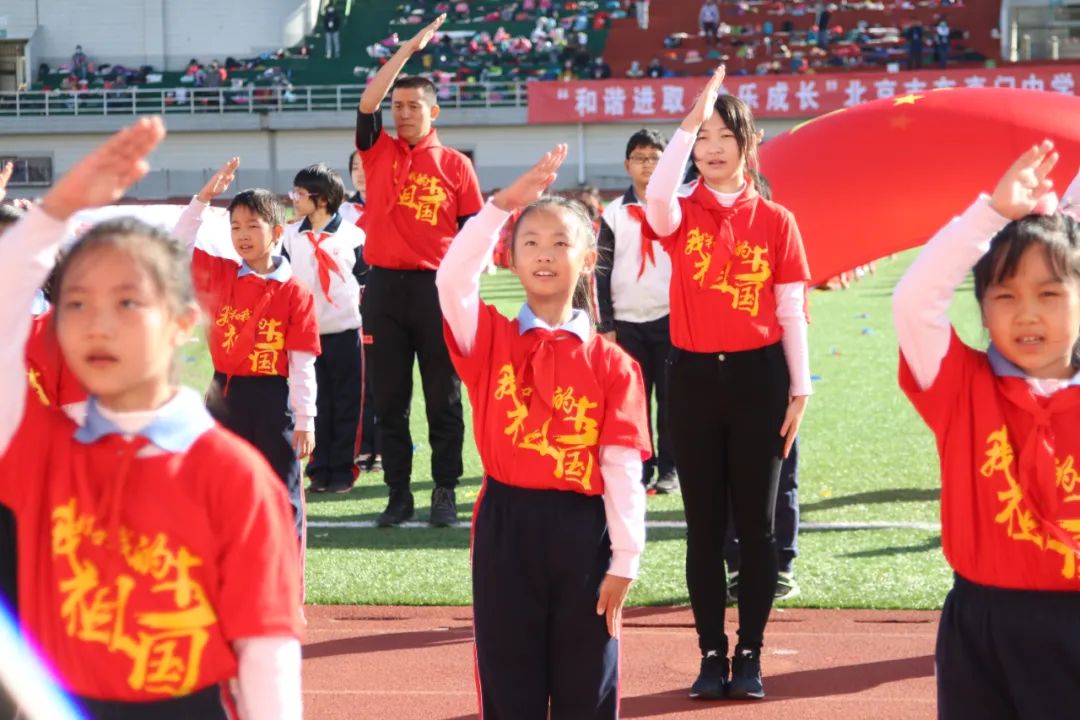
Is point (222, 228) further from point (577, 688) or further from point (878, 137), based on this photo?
point (878, 137)

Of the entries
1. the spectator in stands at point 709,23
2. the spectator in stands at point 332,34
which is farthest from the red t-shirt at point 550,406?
the spectator in stands at point 332,34

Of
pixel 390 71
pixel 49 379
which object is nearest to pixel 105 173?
pixel 49 379

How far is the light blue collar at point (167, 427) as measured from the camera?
248cm

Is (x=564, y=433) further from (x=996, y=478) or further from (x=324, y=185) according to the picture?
(x=324, y=185)

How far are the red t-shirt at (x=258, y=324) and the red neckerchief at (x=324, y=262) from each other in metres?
2.51

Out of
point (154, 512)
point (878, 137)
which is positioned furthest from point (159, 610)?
point (878, 137)

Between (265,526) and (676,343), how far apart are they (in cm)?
288

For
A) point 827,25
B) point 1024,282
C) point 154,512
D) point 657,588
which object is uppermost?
point 827,25

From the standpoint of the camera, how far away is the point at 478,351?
386cm

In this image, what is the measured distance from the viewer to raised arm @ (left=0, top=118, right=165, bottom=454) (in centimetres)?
239

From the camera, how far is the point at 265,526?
2.47 metres

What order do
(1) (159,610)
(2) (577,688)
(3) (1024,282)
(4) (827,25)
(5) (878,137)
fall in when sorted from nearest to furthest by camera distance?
(1) (159,610), (3) (1024,282), (2) (577,688), (5) (878,137), (4) (827,25)

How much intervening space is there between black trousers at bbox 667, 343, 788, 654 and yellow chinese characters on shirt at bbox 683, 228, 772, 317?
0.18m

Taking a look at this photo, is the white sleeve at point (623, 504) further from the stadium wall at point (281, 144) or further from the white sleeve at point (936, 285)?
the stadium wall at point (281, 144)
